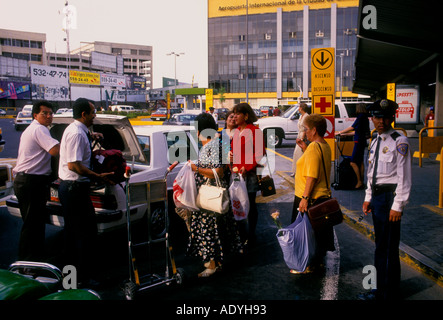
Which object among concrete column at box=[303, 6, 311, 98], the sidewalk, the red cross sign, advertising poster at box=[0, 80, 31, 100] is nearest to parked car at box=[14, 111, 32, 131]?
the sidewalk

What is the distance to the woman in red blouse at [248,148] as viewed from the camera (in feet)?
16.6

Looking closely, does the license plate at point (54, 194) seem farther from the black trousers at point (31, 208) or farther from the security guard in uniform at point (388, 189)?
the security guard in uniform at point (388, 189)

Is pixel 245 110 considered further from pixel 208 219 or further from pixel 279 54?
pixel 279 54

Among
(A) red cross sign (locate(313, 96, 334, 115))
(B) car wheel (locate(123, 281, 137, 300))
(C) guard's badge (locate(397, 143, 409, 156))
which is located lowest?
(B) car wheel (locate(123, 281, 137, 300))

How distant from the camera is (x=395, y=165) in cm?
348

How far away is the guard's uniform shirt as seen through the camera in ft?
11.1

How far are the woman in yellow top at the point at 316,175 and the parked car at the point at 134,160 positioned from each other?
1670mm

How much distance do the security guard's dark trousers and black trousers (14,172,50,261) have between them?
3.68 metres

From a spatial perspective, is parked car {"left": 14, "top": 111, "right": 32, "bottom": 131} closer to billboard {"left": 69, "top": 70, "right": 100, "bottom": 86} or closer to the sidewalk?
billboard {"left": 69, "top": 70, "right": 100, "bottom": 86}

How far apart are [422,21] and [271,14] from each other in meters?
77.5

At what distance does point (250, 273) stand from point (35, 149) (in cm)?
288

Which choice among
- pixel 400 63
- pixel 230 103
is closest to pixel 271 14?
pixel 230 103

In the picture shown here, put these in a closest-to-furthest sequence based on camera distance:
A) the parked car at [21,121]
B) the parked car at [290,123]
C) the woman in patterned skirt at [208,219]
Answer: the woman in patterned skirt at [208,219] → the parked car at [290,123] → the parked car at [21,121]

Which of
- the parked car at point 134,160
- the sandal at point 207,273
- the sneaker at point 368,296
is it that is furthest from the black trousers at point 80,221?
the sneaker at point 368,296
